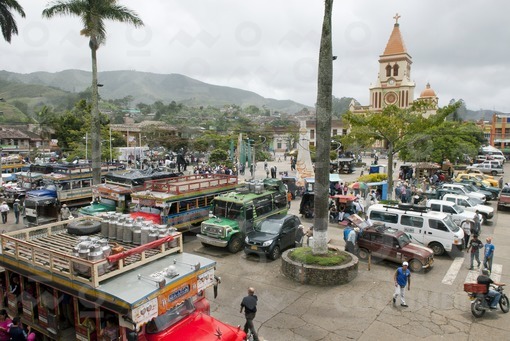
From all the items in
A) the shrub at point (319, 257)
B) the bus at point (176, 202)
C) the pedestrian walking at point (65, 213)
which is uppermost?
the bus at point (176, 202)

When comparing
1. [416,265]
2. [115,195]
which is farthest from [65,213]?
[416,265]

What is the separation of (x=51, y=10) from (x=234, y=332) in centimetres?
2403

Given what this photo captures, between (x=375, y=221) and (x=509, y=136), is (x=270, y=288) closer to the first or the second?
(x=375, y=221)

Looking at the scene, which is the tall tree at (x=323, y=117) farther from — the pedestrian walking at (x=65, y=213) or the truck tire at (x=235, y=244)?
the pedestrian walking at (x=65, y=213)

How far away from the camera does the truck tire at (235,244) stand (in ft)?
48.4

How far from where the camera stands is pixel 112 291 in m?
6.13

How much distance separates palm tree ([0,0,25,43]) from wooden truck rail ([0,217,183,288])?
22.5m

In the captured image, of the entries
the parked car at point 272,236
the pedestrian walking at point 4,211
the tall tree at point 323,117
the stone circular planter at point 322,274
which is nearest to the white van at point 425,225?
→ the parked car at point 272,236

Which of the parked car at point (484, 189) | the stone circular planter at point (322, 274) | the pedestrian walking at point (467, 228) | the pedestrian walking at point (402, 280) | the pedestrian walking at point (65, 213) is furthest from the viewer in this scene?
the parked car at point (484, 189)

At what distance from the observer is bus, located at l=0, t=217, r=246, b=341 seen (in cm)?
617

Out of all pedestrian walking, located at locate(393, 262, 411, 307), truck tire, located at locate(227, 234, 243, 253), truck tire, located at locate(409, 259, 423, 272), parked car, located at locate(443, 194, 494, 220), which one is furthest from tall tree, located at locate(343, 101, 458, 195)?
pedestrian walking, located at locate(393, 262, 411, 307)

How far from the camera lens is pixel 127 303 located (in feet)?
19.0

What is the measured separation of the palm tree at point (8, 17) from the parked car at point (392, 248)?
26.2m

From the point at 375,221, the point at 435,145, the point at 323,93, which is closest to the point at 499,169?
the point at 435,145
